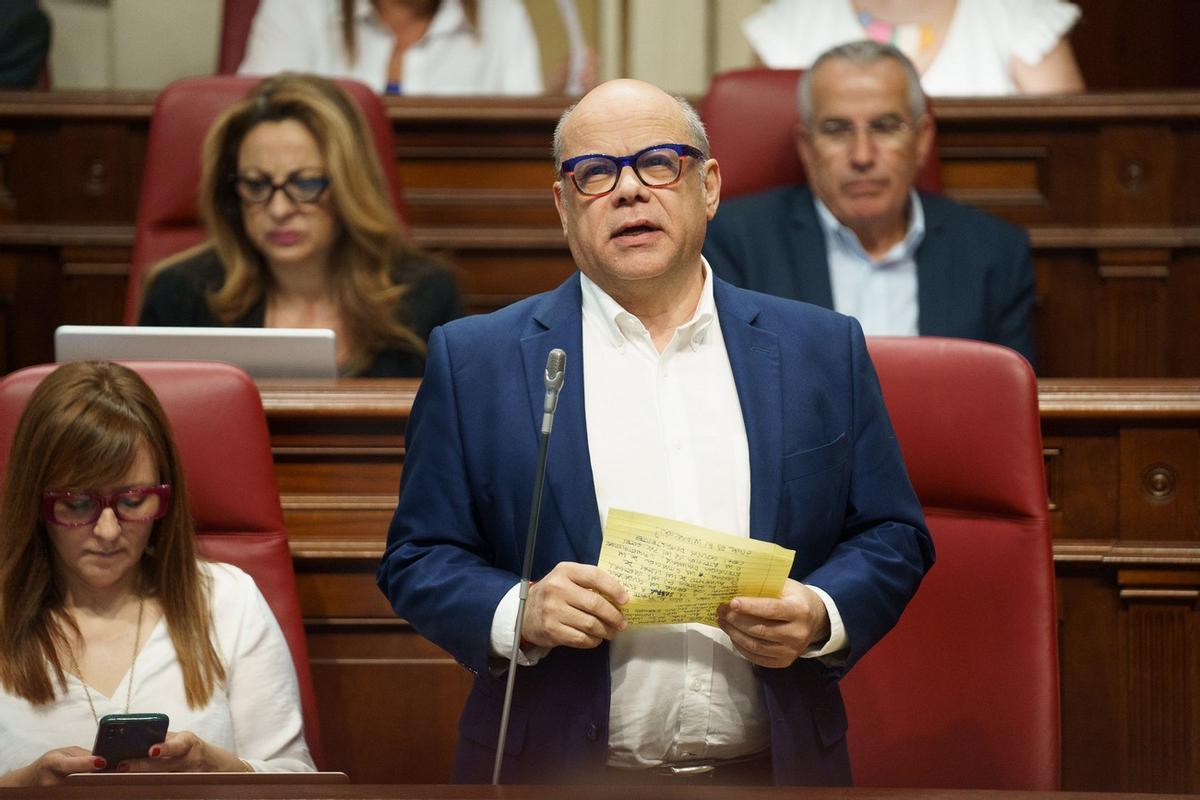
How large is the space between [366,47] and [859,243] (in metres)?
1.22

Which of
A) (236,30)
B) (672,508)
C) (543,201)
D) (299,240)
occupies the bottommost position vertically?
(672,508)

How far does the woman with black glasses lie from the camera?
99.7 inches

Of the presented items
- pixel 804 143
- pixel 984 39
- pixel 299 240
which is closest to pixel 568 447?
A: pixel 299 240

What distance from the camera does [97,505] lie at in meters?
1.62

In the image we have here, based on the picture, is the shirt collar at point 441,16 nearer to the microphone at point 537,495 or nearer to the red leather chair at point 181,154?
the red leather chair at point 181,154

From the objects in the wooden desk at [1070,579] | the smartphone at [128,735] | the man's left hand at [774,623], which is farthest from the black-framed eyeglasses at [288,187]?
the man's left hand at [774,623]

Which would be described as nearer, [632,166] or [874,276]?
[632,166]

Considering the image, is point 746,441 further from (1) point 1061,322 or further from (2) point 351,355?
(1) point 1061,322

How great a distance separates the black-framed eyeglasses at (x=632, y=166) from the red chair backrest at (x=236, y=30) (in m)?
2.21

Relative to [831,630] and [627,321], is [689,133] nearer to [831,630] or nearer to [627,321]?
[627,321]

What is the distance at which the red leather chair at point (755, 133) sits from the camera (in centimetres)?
273

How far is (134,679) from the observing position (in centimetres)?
162

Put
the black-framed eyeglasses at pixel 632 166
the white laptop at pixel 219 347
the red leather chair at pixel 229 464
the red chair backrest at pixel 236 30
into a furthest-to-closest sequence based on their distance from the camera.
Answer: the red chair backrest at pixel 236 30
the white laptop at pixel 219 347
the red leather chair at pixel 229 464
the black-framed eyeglasses at pixel 632 166

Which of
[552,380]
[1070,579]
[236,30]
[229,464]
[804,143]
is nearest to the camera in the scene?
[552,380]
